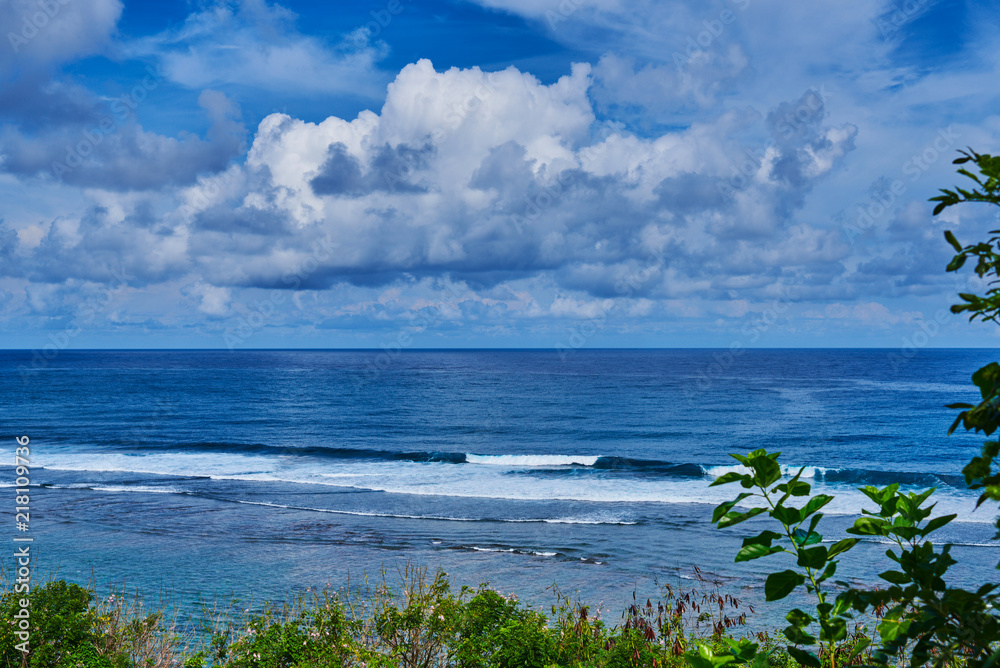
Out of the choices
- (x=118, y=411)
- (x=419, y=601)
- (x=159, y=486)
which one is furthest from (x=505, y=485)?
(x=118, y=411)

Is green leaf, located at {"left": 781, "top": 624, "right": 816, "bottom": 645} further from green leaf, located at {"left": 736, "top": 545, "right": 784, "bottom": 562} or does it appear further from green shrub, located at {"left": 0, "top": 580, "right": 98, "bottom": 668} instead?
green shrub, located at {"left": 0, "top": 580, "right": 98, "bottom": 668}

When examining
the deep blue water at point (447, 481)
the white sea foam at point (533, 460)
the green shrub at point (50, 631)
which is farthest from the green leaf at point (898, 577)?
the white sea foam at point (533, 460)

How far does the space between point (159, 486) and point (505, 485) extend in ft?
50.3

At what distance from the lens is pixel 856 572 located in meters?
17.0

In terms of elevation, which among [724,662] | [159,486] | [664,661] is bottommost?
[159,486]

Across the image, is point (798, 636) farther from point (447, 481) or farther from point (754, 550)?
point (447, 481)

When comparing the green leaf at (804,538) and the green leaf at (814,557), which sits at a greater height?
the green leaf at (804,538)

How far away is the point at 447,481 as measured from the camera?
30734 mm

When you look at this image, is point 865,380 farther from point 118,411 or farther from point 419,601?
point 419,601

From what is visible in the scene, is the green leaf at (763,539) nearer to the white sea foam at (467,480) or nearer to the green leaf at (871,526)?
the green leaf at (871,526)

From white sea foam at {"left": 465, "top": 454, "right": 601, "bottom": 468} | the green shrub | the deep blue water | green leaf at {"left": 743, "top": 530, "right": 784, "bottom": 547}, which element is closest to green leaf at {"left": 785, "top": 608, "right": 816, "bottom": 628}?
green leaf at {"left": 743, "top": 530, "right": 784, "bottom": 547}

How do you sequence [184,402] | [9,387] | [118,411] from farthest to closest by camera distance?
1. [9,387]
2. [184,402]
3. [118,411]

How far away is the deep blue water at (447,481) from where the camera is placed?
17281 millimetres

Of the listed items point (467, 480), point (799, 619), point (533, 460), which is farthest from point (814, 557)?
point (533, 460)
